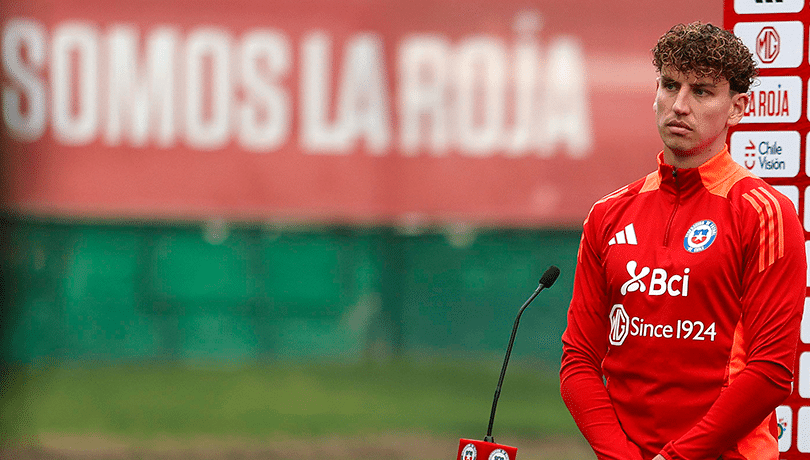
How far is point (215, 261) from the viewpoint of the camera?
5.16 m

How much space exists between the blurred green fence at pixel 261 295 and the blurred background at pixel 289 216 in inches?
0.5

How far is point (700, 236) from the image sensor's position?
1.51 meters

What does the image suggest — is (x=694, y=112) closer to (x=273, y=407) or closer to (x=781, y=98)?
(x=781, y=98)

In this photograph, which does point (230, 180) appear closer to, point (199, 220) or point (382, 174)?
point (199, 220)

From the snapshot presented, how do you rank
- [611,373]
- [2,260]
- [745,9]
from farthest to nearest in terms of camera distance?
[2,260] < [745,9] < [611,373]

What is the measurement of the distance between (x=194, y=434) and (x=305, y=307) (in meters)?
0.95

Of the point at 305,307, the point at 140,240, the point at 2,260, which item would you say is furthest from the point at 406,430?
the point at 2,260

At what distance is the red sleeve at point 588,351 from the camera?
1569mm

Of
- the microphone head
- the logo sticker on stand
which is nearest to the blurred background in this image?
the microphone head

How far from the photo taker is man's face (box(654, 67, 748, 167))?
58.9 inches

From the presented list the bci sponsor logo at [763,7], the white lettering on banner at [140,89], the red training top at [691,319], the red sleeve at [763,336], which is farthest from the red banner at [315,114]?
the red sleeve at [763,336]

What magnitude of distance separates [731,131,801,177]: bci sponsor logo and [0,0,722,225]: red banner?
120 inches

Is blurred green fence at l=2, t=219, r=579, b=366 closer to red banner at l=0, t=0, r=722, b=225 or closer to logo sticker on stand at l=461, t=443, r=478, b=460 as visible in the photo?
red banner at l=0, t=0, r=722, b=225

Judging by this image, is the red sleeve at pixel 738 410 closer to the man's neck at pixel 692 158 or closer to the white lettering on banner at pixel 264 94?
the man's neck at pixel 692 158
